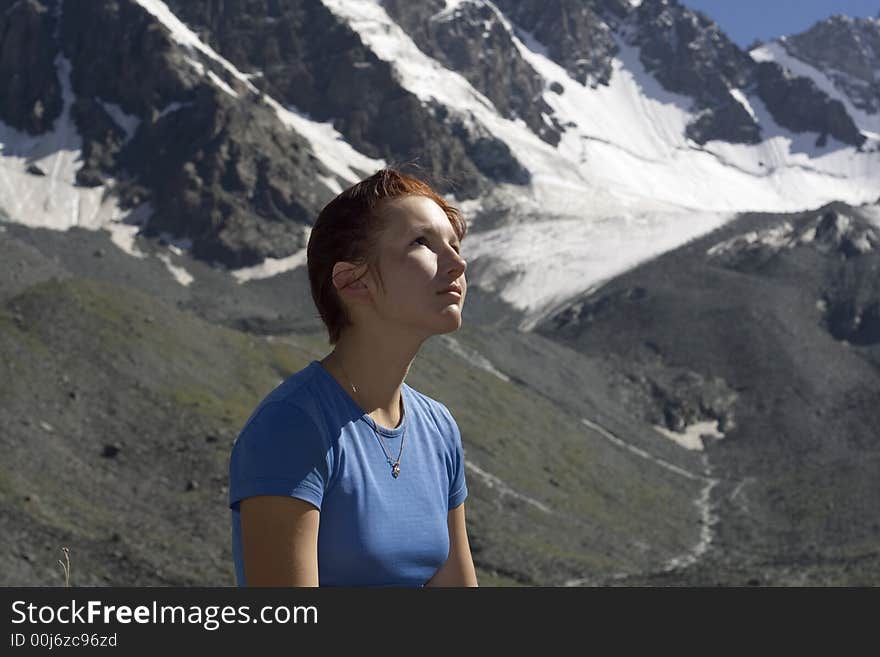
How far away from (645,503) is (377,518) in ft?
391

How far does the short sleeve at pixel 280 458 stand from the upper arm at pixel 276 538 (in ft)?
0.16

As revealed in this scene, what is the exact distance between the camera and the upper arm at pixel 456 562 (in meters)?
7.43

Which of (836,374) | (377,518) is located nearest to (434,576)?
(377,518)

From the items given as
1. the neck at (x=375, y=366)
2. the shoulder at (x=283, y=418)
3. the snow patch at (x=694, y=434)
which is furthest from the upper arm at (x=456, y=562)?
the snow patch at (x=694, y=434)

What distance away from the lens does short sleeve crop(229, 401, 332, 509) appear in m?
6.55

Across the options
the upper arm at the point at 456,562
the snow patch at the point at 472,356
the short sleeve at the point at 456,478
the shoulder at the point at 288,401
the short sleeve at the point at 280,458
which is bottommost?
the snow patch at the point at 472,356

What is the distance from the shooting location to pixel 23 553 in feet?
188

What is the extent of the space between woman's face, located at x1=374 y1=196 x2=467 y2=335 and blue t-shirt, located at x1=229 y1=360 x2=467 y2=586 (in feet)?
1.68

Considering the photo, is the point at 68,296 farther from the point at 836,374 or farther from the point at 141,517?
the point at 836,374

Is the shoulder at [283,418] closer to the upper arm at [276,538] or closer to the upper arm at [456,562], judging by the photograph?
the upper arm at [276,538]

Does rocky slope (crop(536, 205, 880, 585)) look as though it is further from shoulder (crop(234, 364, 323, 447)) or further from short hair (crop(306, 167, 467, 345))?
shoulder (crop(234, 364, 323, 447))

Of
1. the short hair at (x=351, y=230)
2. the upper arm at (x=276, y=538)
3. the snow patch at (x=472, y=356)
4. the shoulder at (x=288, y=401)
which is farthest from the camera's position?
the snow patch at (x=472, y=356)

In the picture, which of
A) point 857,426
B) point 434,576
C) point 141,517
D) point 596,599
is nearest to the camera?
point 596,599

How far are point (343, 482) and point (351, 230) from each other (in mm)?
1281
